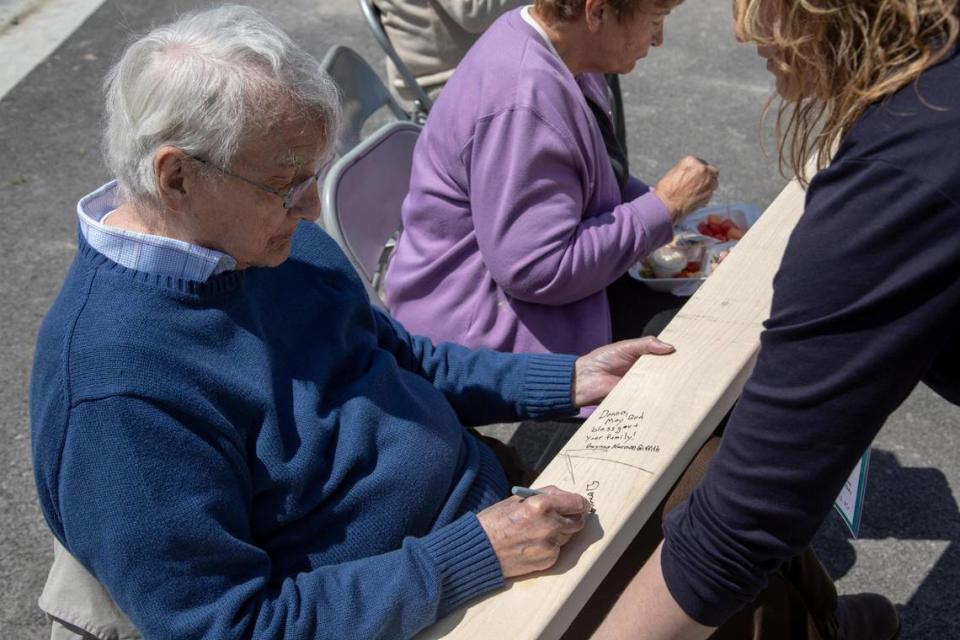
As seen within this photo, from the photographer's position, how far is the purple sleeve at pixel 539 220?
2.07 m

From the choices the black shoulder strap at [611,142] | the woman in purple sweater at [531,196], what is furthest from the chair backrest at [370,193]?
the black shoulder strap at [611,142]

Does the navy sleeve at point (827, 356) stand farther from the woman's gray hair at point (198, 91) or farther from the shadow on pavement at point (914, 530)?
the shadow on pavement at point (914, 530)

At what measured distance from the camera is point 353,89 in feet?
9.70

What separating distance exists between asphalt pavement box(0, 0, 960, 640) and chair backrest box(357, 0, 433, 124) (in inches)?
13.2

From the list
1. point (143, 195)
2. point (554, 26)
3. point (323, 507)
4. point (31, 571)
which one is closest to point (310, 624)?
point (323, 507)

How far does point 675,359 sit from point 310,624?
0.75 meters

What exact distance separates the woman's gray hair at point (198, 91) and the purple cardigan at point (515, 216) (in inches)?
23.1

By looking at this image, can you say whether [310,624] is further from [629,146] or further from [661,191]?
[629,146]

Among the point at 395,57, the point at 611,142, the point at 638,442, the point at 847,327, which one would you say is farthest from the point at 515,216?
the point at 395,57

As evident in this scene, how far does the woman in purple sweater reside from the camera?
209cm

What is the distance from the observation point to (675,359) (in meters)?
1.78

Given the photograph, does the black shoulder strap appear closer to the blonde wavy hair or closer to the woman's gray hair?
the woman's gray hair

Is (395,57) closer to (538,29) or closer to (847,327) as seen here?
(538,29)

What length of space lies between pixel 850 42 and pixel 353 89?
2037mm
